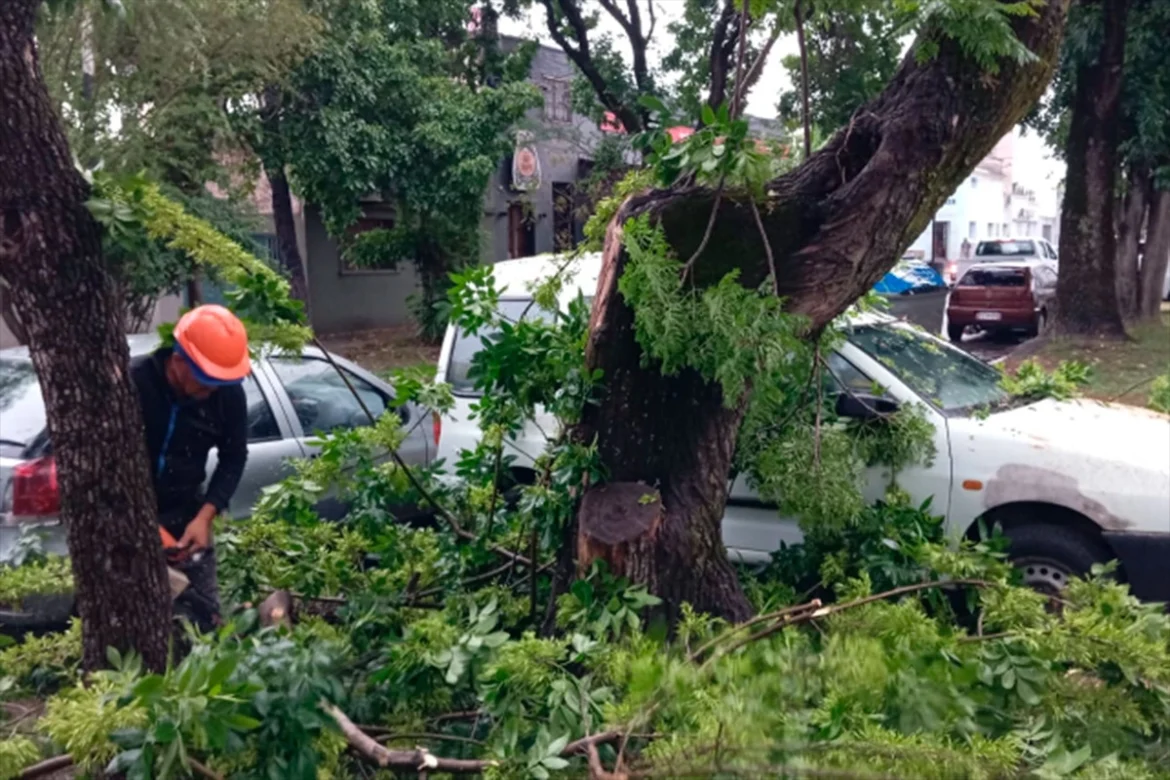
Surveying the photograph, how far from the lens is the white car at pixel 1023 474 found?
529 cm

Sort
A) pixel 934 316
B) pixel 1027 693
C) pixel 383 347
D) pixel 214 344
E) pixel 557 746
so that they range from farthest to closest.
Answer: pixel 383 347 < pixel 934 316 < pixel 214 344 < pixel 1027 693 < pixel 557 746

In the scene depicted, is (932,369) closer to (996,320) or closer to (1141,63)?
Answer: (1141,63)

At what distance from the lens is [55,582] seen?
413 cm

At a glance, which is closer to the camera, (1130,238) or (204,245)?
(204,245)

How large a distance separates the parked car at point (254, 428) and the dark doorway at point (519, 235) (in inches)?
642

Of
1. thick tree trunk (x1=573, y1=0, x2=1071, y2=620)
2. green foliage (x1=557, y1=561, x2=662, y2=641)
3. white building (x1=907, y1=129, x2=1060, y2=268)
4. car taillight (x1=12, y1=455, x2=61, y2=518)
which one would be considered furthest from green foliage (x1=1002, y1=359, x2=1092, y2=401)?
white building (x1=907, y1=129, x2=1060, y2=268)

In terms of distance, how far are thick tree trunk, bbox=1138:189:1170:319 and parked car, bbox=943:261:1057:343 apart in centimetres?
197

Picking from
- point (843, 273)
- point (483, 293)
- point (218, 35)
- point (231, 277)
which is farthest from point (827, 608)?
point (218, 35)

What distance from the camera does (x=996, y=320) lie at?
67.3 feet

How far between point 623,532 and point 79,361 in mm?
1682

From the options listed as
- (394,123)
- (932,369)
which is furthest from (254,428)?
(394,123)

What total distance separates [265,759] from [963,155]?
9.35 feet

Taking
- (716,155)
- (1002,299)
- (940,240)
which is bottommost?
(1002,299)

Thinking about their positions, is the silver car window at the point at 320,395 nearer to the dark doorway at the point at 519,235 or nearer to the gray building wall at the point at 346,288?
the gray building wall at the point at 346,288
